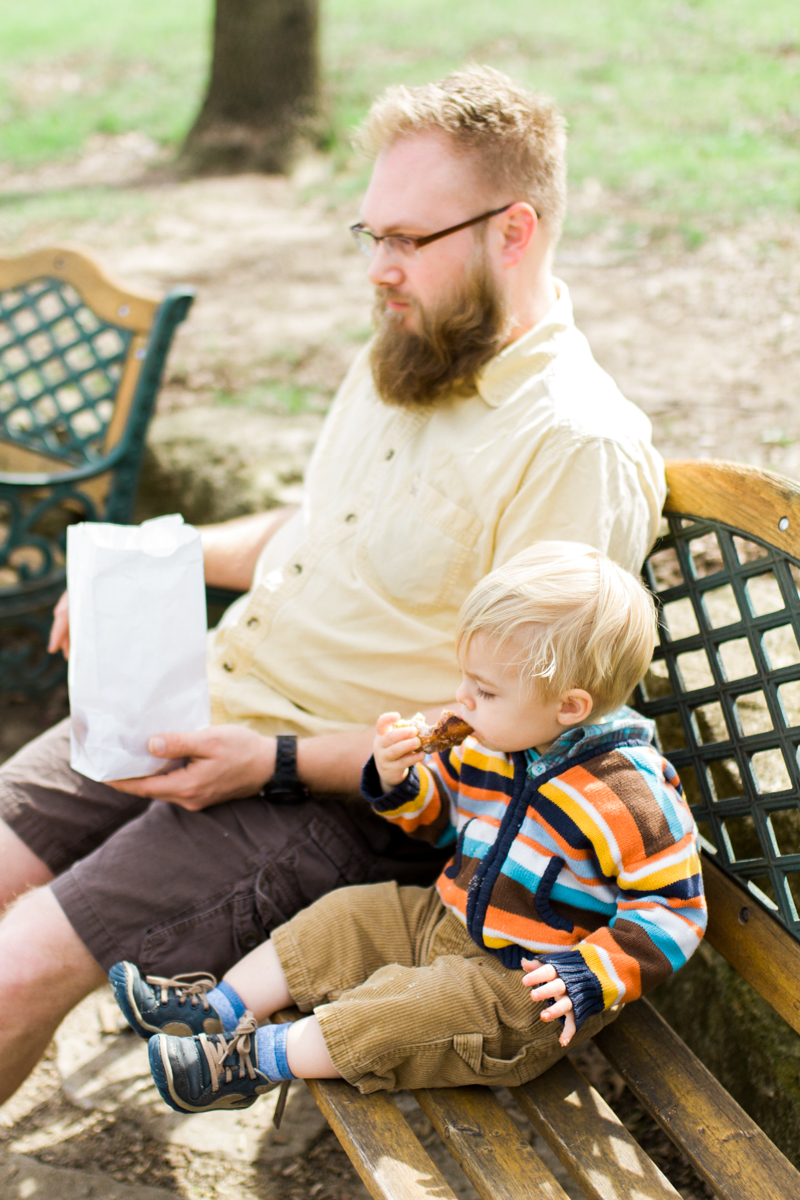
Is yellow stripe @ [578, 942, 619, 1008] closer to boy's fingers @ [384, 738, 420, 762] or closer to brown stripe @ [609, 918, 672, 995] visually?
brown stripe @ [609, 918, 672, 995]

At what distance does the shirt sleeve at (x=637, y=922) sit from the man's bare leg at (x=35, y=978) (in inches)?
34.5

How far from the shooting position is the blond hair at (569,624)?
1.55 metres

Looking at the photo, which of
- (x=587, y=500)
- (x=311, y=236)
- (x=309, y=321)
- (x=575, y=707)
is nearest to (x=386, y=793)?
(x=575, y=707)

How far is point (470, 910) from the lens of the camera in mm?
1701

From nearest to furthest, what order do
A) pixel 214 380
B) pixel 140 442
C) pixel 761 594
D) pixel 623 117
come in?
pixel 761 594 → pixel 140 442 → pixel 214 380 → pixel 623 117

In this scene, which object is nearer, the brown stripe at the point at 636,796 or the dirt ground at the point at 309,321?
the brown stripe at the point at 636,796

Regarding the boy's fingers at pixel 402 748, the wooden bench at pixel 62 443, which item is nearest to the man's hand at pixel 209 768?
the boy's fingers at pixel 402 748

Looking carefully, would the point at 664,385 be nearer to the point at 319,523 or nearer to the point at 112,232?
the point at 319,523

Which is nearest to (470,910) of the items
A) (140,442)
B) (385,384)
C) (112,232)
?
(385,384)

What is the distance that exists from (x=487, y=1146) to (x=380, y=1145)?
0.17 meters

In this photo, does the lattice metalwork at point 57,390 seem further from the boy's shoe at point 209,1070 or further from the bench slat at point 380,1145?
the bench slat at point 380,1145

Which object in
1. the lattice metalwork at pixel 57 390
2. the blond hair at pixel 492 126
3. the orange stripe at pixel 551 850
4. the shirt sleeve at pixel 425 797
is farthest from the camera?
the lattice metalwork at pixel 57 390

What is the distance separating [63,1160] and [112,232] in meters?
5.89

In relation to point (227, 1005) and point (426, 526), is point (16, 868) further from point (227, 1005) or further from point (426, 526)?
point (426, 526)
